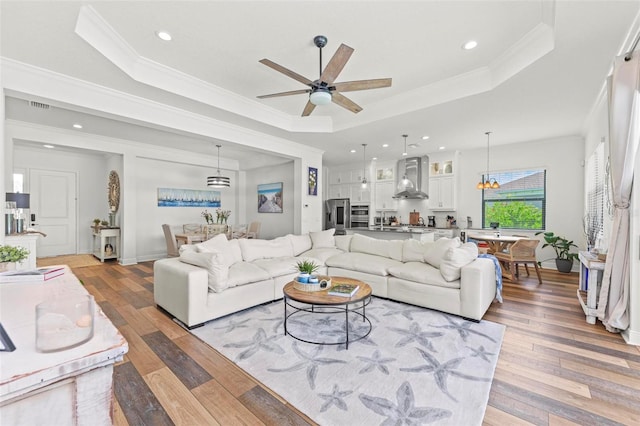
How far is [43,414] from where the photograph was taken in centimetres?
64

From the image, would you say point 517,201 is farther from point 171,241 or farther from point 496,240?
point 171,241

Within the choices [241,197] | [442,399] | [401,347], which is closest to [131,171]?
[241,197]

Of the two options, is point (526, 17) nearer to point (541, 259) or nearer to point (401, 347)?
point (401, 347)

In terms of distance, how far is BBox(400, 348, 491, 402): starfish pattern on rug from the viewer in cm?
212

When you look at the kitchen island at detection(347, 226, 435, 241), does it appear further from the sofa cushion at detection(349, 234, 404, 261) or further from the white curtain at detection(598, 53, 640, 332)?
the white curtain at detection(598, 53, 640, 332)

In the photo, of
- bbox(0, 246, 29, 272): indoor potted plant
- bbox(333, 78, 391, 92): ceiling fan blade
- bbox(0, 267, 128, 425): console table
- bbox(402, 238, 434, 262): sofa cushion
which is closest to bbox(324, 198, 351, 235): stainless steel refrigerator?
bbox(402, 238, 434, 262): sofa cushion

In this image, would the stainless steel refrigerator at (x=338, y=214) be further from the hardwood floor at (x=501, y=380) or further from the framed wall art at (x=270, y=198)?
the hardwood floor at (x=501, y=380)

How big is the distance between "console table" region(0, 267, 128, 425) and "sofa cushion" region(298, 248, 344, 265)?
12.7 ft

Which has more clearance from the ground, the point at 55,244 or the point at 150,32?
the point at 150,32

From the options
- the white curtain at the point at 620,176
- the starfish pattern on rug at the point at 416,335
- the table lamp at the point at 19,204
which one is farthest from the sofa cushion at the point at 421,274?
the table lamp at the point at 19,204

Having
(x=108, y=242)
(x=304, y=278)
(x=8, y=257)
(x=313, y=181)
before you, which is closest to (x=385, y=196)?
(x=313, y=181)

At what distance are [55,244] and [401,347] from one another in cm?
839

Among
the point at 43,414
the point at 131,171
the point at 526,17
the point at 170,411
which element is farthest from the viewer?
the point at 131,171

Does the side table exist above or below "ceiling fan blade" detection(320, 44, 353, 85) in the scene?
below
